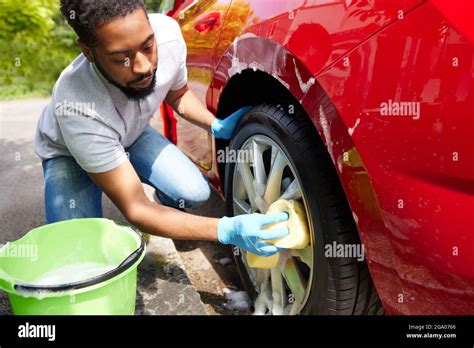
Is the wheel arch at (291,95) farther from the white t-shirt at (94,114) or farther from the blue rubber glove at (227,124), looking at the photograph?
the white t-shirt at (94,114)

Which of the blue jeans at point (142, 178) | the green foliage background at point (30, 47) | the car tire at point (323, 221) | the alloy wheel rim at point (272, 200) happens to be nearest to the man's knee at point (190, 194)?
the blue jeans at point (142, 178)

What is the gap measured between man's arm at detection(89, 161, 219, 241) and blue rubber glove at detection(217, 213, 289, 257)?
2.3 inches

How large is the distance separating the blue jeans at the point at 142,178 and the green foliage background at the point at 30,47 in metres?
4.79

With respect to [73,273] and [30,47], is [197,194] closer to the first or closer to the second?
[73,273]

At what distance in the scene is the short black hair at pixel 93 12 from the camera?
1.50 metres

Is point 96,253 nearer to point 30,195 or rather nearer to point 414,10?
point 414,10

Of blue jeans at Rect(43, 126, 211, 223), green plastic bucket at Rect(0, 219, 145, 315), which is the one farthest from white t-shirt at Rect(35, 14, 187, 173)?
green plastic bucket at Rect(0, 219, 145, 315)

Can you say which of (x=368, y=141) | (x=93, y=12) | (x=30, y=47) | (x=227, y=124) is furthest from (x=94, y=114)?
(x=30, y=47)

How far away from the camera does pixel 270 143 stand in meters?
1.63

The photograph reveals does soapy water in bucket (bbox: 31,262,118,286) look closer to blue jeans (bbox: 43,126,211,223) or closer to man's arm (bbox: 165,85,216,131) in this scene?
blue jeans (bbox: 43,126,211,223)

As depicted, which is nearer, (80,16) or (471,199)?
(471,199)

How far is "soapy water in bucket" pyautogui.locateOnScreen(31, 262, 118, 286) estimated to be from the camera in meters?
1.68

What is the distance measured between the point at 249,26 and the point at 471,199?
0.97 m
